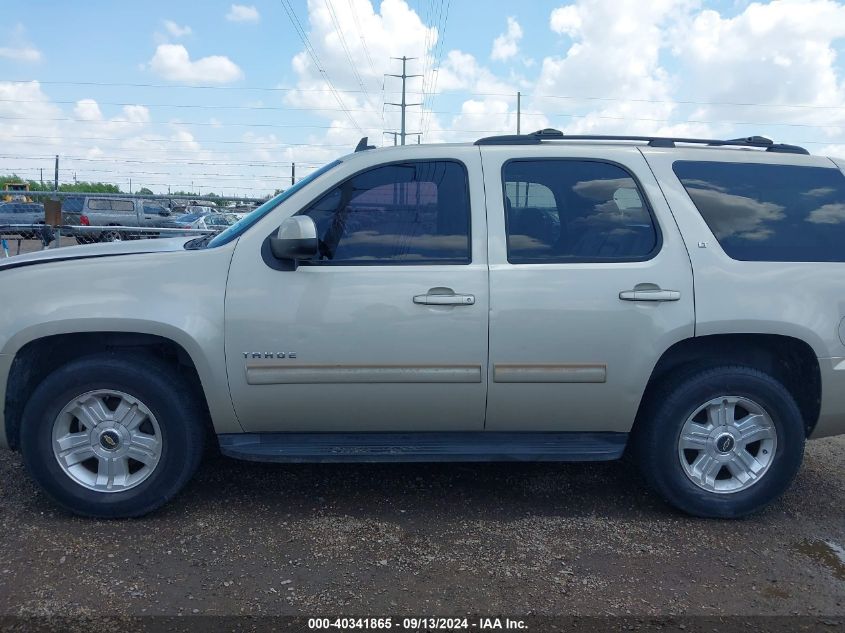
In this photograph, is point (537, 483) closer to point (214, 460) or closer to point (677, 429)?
point (677, 429)

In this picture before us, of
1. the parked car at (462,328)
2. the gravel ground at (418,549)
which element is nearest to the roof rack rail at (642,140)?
the parked car at (462,328)

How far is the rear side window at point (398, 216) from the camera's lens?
12.6 ft

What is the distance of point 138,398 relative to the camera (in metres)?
3.75

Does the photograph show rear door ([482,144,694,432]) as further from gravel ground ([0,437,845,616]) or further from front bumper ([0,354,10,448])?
front bumper ([0,354,10,448])

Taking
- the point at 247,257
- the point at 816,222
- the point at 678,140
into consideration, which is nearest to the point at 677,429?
the point at 816,222

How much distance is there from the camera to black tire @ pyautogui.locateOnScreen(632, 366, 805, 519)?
12.6 ft

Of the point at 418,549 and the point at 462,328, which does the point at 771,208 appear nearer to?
the point at 462,328

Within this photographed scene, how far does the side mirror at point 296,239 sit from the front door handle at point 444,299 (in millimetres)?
587

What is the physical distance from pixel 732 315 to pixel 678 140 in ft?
3.55

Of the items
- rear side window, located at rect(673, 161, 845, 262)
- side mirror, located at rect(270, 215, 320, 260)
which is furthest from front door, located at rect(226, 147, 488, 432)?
rear side window, located at rect(673, 161, 845, 262)

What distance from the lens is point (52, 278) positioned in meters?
3.72

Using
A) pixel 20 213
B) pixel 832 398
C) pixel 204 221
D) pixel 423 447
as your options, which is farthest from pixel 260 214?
pixel 20 213

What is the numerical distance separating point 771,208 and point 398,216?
202cm

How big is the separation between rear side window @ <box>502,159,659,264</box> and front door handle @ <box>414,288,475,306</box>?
328mm
